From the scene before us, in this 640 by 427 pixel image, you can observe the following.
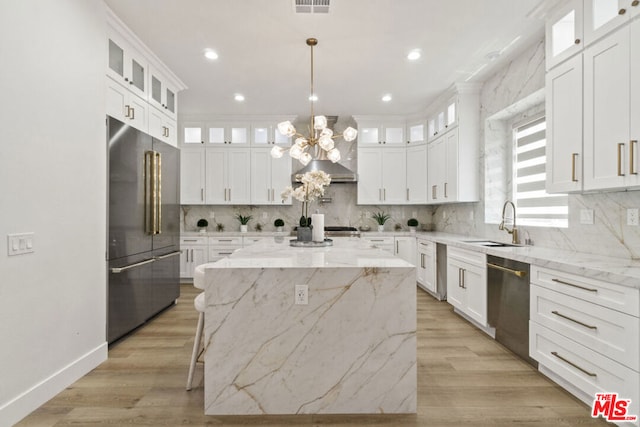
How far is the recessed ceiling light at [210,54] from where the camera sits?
340 cm

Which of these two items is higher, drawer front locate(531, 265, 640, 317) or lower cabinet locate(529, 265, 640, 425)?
drawer front locate(531, 265, 640, 317)

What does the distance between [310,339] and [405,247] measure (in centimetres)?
373

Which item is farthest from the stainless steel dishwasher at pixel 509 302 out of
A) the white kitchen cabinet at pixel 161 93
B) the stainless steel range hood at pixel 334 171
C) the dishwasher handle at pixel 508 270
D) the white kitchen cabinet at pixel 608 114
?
the white kitchen cabinet at pixel 161 93

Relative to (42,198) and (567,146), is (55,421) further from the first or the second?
(567,146)

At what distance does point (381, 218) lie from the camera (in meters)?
5.95

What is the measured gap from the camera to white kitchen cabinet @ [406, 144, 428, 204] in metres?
5.47

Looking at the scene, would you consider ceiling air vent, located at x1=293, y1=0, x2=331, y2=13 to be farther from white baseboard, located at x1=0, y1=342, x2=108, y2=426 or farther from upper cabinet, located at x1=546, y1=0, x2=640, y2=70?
white baseboard, located at x1=0, y1=342, x2=108, y2=426

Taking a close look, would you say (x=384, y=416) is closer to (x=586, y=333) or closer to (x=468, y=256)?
(x=586, y=333)

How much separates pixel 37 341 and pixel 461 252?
3.74 metres

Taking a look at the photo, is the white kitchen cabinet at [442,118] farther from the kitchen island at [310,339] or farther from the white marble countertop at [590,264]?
the kitchen island at [310,339]

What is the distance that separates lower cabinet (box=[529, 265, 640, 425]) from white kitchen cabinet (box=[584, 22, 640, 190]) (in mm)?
694

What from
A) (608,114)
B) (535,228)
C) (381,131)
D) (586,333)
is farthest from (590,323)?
(381,131)

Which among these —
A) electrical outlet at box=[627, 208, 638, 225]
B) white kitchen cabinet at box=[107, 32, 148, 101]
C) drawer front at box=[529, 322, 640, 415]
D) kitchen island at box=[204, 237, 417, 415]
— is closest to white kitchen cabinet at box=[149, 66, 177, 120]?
white kitchen cabinet at box=[107, 32, 148, 101]

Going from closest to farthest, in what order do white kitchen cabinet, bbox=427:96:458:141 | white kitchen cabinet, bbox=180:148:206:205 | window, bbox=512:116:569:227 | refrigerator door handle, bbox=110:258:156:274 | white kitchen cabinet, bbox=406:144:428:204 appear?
refrigerator door handle, bbox=110:258:156:274 < window, bbox=512:116:569:227 < white kitchen cabinet, bbox=427:96:458:141 < white kitchen cabinet, bbox=406:144:428:204 < white kitchen cabinet, bbox=180:148:206:205
